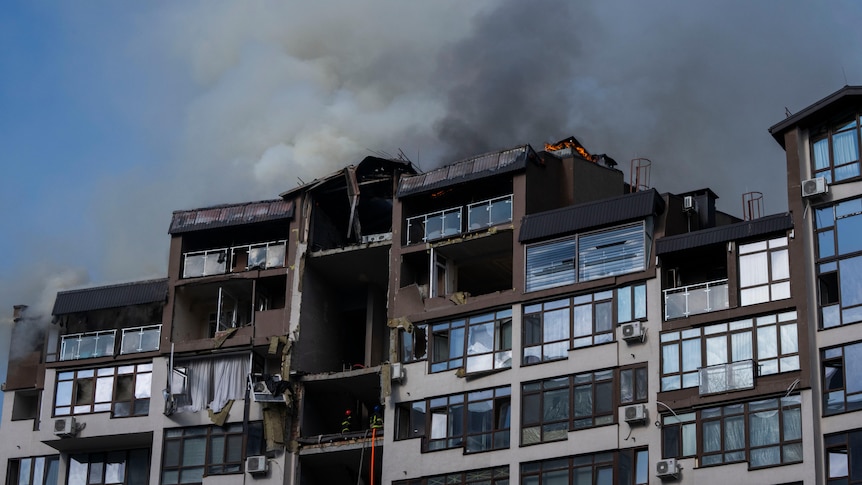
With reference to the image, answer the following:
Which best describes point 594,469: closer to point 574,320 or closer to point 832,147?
point 574,320

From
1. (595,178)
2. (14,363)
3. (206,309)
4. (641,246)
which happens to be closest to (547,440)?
(641,246)

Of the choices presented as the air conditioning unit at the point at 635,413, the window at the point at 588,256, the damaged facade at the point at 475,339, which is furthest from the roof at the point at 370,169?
the air conditioning unit at the point at 635,413

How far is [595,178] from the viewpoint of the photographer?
225 feet

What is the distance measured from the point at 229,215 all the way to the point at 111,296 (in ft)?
19.6

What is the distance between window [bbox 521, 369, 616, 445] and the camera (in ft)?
196

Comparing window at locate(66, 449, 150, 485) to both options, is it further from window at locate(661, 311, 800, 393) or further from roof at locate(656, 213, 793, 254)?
roof at locate(656, 213, 793, 254)

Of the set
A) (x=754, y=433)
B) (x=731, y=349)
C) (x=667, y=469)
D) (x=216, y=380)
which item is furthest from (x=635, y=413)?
(x=216, y=380)

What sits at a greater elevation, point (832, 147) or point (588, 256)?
point (832, 147)

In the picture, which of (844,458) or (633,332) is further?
(633,332)

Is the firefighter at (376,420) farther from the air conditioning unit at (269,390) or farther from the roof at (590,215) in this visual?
the roof at (590,215)

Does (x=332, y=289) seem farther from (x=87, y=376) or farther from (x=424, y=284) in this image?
(x=87, y=376)

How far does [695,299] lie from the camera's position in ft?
195

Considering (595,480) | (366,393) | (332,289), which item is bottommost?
(595,480)

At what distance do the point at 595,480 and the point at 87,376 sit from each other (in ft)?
75.0
